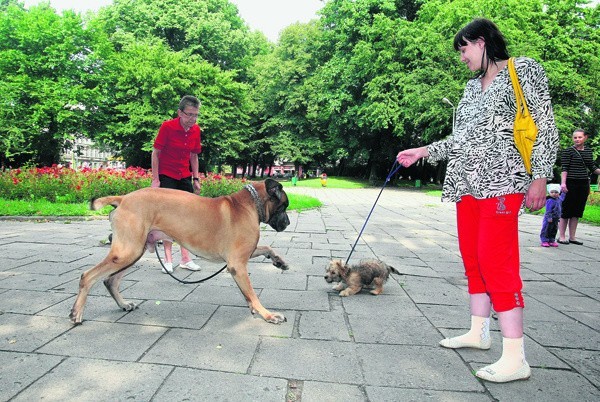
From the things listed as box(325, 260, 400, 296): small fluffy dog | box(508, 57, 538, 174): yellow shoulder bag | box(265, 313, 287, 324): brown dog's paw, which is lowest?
box(265, 313, 287, 324): brown dog's paw

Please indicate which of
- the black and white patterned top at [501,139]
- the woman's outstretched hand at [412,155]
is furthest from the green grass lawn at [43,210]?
the black and white patterned top at [501,139]

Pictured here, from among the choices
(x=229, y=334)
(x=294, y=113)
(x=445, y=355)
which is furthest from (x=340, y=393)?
(x=294, y=113)

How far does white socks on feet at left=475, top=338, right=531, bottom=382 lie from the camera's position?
2334 mm

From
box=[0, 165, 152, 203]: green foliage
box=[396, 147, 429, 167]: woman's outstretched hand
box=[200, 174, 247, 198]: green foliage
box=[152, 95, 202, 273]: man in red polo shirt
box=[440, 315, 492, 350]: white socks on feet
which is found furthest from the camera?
box=[200, 174, 247, 198]: green foliage

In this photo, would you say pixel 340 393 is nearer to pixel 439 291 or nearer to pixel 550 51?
pixel 439 291

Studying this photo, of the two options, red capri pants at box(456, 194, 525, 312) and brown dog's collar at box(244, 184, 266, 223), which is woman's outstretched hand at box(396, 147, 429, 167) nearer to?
red capri pants at box(456, 194, 525, 312)

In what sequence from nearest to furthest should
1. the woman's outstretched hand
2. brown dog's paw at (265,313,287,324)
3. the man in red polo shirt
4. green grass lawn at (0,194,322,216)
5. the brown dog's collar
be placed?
the woman's outstretched hand < brown dog's paw at (265,313,287,324) < the brown dog's collar < the man in red polo shirt < green grass lawn at (0,194,322,216)

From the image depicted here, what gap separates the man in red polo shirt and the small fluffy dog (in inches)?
77.8

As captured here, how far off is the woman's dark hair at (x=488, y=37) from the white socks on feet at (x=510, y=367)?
183cm

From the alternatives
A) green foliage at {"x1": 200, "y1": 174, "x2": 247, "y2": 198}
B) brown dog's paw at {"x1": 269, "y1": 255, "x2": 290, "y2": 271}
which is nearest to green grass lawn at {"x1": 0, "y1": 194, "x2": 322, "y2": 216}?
green foliage at {"x1": 200, "y1": 174, "x2": 247, "y2": 198}

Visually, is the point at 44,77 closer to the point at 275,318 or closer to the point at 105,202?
the point at 105,202

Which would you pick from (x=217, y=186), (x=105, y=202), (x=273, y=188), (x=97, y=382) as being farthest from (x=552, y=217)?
(x=217, y=186)

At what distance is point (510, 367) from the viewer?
92.3 inches

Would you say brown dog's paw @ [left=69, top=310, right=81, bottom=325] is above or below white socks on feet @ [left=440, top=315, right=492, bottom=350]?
below
